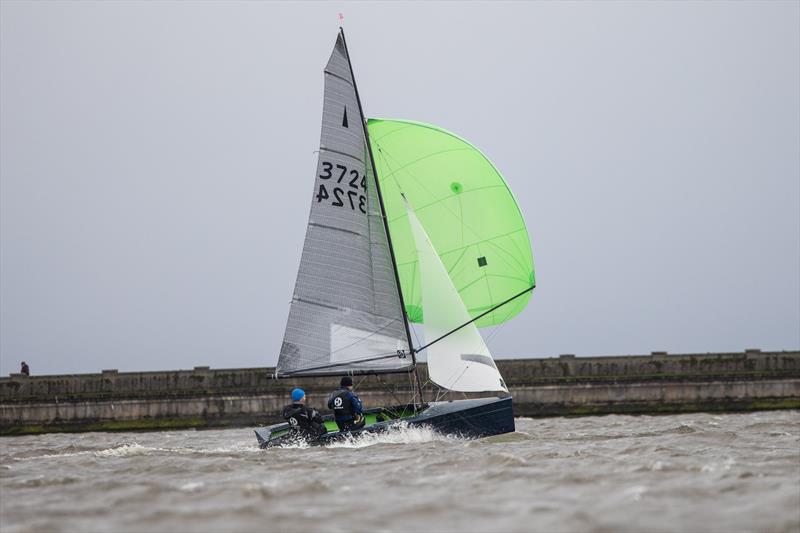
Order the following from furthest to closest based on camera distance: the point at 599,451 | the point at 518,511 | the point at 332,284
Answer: the point at 332,284, the point at 599,451, the point at 518,511

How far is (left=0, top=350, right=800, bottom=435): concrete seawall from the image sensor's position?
41656 mm

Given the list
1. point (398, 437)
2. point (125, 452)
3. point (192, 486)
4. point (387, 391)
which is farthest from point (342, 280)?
point (387, 391)

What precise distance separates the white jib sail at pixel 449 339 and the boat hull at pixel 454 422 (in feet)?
2.00

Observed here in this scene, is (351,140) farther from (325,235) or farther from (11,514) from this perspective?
(11,514)

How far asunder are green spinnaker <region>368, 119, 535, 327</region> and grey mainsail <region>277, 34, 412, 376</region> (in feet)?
3.18

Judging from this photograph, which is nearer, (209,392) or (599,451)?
(599,451)

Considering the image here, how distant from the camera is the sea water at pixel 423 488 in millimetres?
11922

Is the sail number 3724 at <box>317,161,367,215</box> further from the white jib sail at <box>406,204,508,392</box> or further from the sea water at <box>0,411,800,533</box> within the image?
the sea water at <box>0,411,800,533</box>

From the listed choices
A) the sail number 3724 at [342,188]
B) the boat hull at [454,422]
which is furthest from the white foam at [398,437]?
the sail number 3724 at [342,188]

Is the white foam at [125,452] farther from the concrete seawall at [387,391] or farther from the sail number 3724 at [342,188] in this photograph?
the concrete seawall at [387,391]

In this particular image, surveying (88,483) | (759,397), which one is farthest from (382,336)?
(759,397)

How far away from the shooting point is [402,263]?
25.7 meters

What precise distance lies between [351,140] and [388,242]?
2.67m

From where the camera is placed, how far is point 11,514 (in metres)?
13.2
